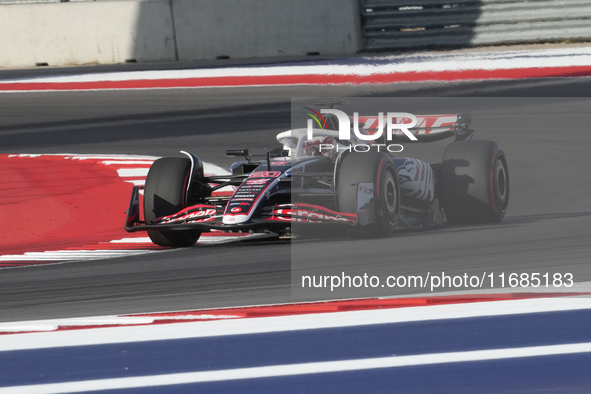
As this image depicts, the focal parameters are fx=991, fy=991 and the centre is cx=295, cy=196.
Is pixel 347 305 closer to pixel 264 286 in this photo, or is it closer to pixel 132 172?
pixel 264 286

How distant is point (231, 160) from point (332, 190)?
3.90 metres

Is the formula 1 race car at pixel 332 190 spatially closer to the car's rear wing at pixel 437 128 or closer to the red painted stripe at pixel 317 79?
the car's rear wing at pixel 437 128

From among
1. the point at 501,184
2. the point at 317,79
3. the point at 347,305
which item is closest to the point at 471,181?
the point at 501,184

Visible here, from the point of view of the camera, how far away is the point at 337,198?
6.19m

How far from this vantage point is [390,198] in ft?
21.0

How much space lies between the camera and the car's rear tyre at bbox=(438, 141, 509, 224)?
22.1ft

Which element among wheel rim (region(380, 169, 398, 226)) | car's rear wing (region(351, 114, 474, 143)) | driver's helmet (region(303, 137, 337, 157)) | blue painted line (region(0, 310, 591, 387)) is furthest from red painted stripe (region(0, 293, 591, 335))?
car's rear wing (region(351, 114, 474, 143))

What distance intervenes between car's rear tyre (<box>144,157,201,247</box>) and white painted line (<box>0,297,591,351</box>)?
231cm

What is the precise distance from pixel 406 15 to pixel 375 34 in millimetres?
611

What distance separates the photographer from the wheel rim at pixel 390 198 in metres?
6.24

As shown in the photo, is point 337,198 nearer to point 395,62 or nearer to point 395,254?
point 395,254

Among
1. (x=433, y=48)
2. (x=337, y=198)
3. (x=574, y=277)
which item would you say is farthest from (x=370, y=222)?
(x=433, y=48)

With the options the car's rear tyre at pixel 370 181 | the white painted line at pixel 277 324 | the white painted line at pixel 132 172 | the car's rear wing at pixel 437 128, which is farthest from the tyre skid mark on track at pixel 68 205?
the white painted line at pixel 277 324

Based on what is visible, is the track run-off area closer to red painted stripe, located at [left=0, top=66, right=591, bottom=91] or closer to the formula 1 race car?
the formula 1 race car
